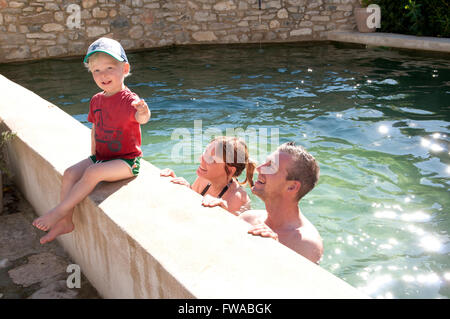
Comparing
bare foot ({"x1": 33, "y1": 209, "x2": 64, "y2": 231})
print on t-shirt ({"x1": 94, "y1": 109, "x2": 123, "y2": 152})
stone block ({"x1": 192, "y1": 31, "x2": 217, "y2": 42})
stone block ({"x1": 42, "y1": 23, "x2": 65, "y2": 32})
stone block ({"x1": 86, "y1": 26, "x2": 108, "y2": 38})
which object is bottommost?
bare foot ({"x1": 33, "y1": 209, "x2": 64, "y2": 231})

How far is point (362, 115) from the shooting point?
6.79 meters

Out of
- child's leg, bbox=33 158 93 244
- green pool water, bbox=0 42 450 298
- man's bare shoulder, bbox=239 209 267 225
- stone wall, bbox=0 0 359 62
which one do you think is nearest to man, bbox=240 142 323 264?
man's bare shoulder, bbox=239 209 267 225

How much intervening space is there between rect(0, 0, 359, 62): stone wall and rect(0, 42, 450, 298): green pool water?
1.72ft

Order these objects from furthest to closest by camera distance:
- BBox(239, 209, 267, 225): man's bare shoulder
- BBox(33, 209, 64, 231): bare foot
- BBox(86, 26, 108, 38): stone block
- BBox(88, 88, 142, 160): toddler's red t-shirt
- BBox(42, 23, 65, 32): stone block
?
BBox(86, 26, 108, 38): stone block → BBox(42, 23, 65, 32): stone block → BBox(239, 209, 267, 225): man's bare shoulder → BBox(88, 88, 142, 160): toddler's red t-shirt → BBox(33, 209, 64, 231): bare foot

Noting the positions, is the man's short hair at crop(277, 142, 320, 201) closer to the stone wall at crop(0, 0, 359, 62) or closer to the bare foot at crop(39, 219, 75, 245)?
the bare foot at crop(39, 219, 75, 245)

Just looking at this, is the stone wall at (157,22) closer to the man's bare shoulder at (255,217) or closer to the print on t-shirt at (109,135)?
the print on t-shirt at (109,135)

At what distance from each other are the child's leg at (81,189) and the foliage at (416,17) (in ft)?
35.5

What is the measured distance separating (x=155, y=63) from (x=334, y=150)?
6182 mm

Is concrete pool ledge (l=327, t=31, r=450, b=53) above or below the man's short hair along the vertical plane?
above

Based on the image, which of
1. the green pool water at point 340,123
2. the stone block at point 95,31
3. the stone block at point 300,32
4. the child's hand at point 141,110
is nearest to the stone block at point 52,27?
the stone block at point 95,31

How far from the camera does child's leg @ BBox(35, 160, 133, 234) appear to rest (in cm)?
260

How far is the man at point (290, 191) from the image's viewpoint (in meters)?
2.92

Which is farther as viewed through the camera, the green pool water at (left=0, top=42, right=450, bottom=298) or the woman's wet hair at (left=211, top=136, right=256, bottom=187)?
the green pool water at (left=0, top=42, right=450, bottom=298)

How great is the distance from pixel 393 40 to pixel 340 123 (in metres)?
5.67
